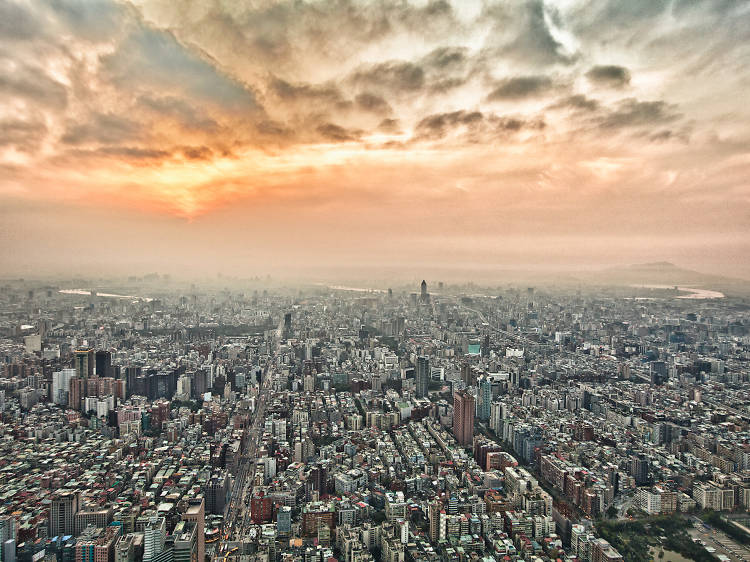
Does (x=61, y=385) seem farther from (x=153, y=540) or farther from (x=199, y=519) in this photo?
(x=153, y=540)

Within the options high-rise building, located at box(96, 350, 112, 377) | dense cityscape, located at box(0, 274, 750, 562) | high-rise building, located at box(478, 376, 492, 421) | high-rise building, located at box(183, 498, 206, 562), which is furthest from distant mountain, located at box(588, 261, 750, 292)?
high-rise building, located at box(96, 350, 112, 377)

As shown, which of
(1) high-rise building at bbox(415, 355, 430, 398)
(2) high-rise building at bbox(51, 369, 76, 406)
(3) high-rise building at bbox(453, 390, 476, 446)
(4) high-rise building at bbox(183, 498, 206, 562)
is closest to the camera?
(4) high-rise building at bbox(183, 498, 206, 562)

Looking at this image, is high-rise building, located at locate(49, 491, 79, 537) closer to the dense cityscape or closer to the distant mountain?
the dense cityscape

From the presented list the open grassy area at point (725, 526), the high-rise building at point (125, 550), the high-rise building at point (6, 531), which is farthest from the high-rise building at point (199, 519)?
the open grassy area at point (725, 526)

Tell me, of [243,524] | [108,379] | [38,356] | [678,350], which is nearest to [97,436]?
[108,379]

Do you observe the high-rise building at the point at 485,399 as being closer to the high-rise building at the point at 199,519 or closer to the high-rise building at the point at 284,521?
the high-rise building at the point at 284,521

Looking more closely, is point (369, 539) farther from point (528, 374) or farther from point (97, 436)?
point (528, 374)
